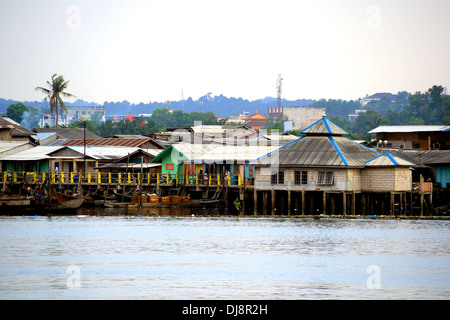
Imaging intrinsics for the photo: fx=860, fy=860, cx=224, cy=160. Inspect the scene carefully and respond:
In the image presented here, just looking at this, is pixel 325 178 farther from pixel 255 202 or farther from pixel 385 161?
pixel 255 202

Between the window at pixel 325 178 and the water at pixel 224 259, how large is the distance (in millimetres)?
3737

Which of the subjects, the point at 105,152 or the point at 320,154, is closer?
the point at 320,154

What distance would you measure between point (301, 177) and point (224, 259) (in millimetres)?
20836

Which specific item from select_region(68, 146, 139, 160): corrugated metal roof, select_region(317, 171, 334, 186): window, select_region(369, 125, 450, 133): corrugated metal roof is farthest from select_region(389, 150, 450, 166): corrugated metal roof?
select_region(68, 146, 139, 160): corrugated metal roof

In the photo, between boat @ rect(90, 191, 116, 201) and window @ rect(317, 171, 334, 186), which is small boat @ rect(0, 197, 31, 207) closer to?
boat @ rect(90, 191, 116, 201)

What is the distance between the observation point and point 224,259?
38.5 m

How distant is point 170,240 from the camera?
4594 cm

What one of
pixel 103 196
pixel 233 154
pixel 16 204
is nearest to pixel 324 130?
pixel 233 154

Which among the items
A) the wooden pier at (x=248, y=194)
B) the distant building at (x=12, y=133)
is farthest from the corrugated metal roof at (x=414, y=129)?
the distant building at (x=12, y=133)

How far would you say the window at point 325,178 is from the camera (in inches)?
2276

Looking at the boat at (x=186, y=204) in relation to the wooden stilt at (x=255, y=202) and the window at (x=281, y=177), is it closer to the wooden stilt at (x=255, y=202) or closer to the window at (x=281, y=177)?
the wooden stilt at (x=255, y=202)

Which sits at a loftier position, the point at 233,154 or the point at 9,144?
the point at 9,144
